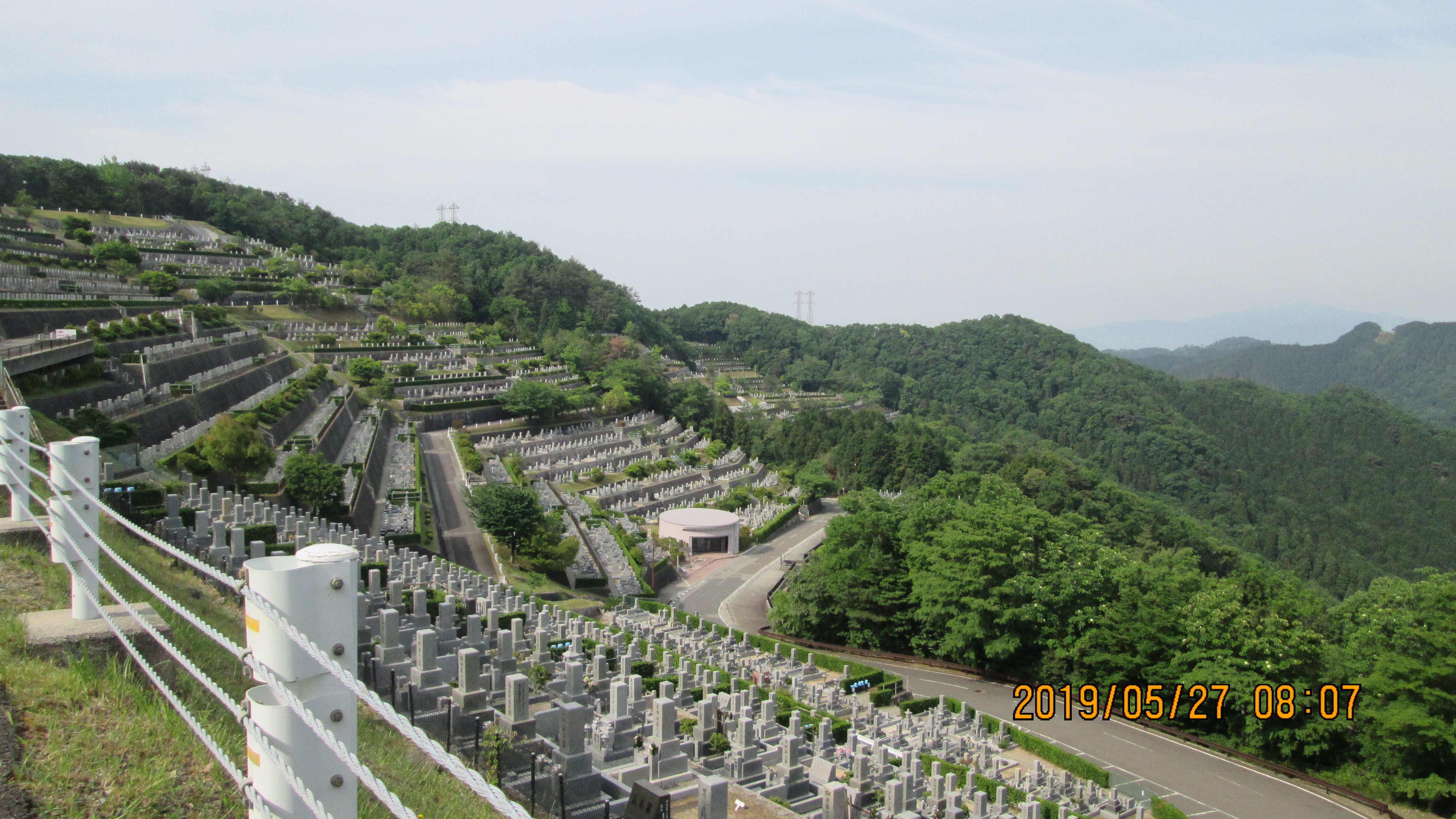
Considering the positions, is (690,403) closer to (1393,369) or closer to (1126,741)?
(1126,741)

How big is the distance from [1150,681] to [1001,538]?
498 centimetres

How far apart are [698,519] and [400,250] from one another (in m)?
55.8

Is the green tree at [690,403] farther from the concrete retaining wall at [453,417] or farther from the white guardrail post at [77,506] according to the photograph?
the white guardrail post at [77,506]

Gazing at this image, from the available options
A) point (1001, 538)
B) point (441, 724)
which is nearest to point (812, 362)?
point (1001, 538)

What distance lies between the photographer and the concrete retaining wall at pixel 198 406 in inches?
856

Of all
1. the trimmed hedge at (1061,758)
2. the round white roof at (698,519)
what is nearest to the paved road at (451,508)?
the round white roof at (698,519)

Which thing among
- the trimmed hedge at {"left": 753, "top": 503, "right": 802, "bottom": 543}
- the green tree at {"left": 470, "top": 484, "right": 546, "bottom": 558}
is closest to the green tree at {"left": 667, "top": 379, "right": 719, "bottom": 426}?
the trimmed hedge at {"left": 753, "top": 503, "right": 802, "bottom": 543}

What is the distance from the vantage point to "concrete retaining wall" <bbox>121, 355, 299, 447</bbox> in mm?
21750

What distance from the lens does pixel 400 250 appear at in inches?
3167

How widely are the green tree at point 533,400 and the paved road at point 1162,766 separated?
928 inches

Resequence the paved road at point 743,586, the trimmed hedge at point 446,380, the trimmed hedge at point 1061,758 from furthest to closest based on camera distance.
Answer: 1. the trimmed hedge at point 446,380
2. the paved road at point 743,586
3. the trimmed hedge at point 1061,758

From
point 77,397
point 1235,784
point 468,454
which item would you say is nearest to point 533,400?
point 468,454

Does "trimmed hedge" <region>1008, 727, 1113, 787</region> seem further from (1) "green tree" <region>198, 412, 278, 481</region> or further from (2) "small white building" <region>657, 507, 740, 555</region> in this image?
(2) "small white building" <region>657, 507, 740, 555</region>

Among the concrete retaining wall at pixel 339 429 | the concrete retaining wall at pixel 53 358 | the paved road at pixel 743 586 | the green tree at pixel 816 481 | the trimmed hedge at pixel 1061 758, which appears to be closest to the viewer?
the trimmed hedge at pixel 1061 758
